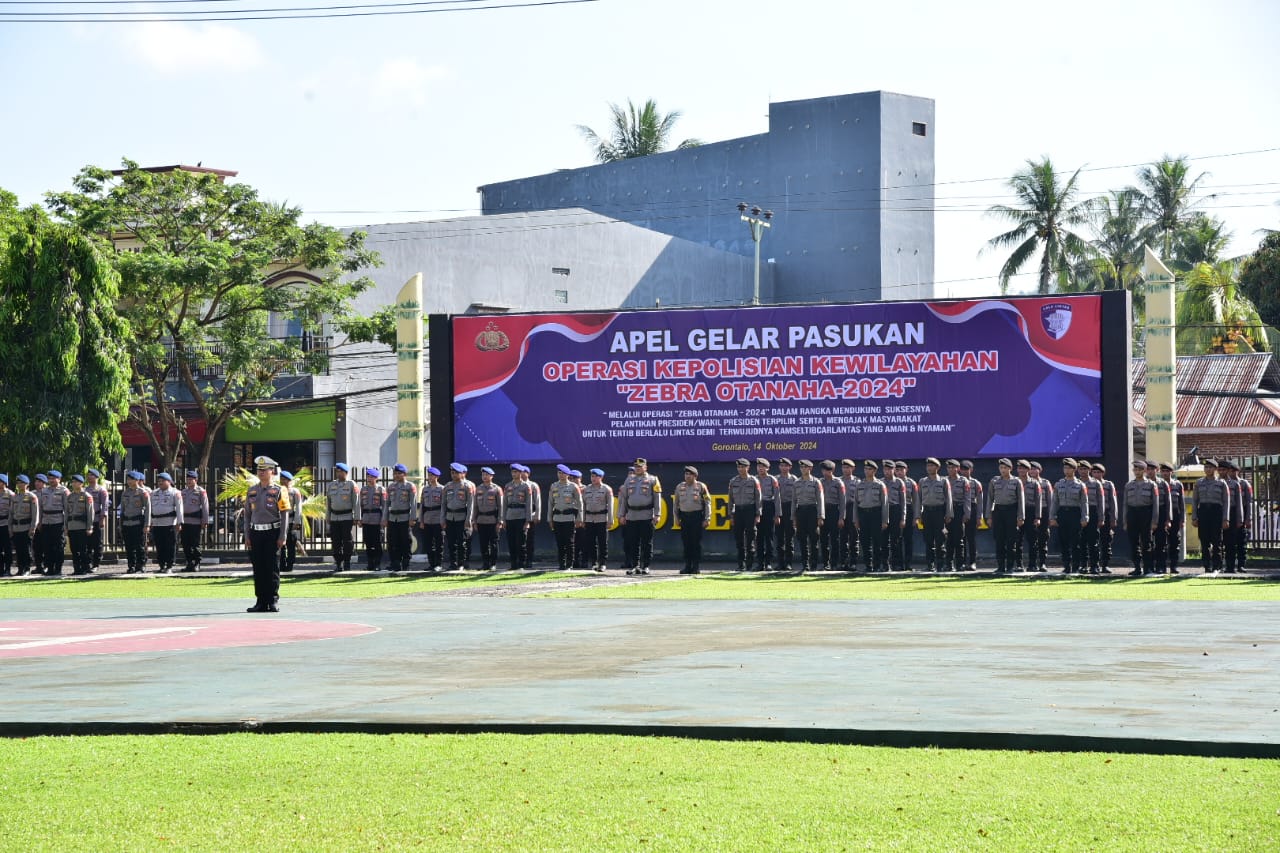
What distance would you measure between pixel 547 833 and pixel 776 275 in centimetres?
5296

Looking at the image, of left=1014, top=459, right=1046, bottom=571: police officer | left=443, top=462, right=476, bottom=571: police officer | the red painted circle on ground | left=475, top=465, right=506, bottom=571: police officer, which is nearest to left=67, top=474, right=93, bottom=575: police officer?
left=443, top=462, right=476, bottom=571: police officer

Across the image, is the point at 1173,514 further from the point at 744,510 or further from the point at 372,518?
the point at 372,518

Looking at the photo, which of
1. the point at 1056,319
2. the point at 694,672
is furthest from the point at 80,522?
the point at 694,672

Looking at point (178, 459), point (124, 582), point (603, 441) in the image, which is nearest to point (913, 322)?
point (603, 441)

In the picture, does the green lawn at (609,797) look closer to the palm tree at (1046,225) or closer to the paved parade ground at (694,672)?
the paved parade ground at (694,672)

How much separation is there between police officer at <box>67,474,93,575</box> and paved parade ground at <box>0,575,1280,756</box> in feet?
33.8

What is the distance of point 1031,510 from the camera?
24.5 meters

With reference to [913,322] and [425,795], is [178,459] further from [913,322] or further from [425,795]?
[425,795]

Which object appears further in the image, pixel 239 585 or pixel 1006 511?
pixel 1006 511

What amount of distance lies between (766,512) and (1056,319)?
19.2 feet

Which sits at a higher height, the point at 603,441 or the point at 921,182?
the point at 921,182

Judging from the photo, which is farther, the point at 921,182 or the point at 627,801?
the point at 921,182

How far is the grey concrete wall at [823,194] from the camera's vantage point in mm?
54875

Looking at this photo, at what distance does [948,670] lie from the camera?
10.7m
